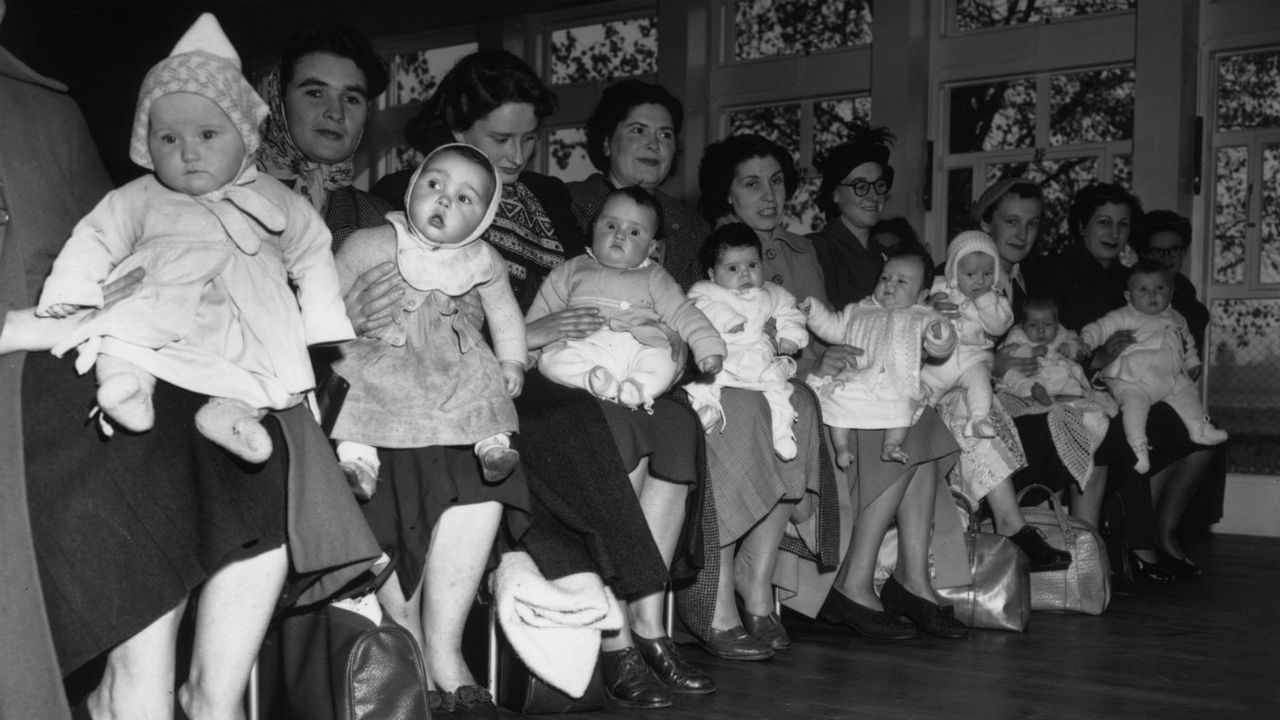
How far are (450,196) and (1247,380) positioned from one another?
5316 millimetres

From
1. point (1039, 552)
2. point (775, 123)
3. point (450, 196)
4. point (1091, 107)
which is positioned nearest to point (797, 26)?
point (775, 123)

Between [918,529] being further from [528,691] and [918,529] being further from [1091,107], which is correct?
[1091,107]

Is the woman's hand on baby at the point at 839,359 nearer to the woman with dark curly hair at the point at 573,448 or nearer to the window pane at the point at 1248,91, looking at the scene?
the woman with dark curly hair at the point at 573,448

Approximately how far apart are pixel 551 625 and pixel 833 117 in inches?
226

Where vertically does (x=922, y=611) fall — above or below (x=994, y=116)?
below

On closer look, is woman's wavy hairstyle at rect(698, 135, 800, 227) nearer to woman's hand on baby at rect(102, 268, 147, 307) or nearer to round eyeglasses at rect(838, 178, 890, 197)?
round eyeglasses at rect(838, 178, 890, 197)

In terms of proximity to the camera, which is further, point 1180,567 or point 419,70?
point 419,70

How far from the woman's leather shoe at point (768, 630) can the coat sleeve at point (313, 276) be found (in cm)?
163

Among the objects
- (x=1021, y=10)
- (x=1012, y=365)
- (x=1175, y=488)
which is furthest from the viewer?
(x=1021, y=10)

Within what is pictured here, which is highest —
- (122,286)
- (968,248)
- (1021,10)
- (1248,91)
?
(1021,10)

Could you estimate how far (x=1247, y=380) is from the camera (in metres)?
6.70

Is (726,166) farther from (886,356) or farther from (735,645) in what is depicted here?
(735,645)

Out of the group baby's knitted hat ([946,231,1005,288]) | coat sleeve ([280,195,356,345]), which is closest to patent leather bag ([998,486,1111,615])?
baby's knitted hat ([946,231,1005,288])

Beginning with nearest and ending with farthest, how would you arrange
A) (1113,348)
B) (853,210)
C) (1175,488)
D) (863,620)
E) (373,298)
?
(373,298) → (863,620) → (853,210) → (1113,348) → (1175,488)
